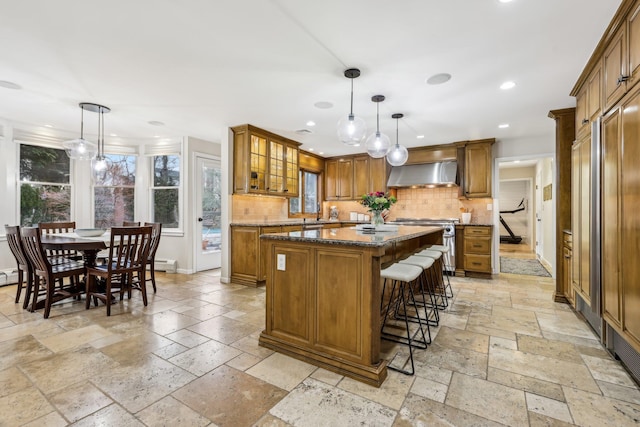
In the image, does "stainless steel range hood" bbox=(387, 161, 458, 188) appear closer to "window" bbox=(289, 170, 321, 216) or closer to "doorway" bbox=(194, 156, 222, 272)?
"window" bbox=(289, 170, 321, 216)

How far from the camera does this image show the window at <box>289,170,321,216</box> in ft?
21.7

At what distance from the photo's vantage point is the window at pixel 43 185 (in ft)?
15.4

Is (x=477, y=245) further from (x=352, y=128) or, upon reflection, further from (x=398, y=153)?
(x=352, y=128)

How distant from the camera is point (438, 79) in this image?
2.98 m

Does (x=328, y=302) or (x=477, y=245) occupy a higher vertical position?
(x=477, y=245)

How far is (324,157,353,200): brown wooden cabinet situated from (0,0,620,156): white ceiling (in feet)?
8.83

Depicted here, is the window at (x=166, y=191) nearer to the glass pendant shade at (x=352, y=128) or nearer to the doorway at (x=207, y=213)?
the doorway at (x=207, y=213)

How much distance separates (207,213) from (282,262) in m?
3.86

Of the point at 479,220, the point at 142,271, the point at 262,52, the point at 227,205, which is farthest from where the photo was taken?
the point at 479,220

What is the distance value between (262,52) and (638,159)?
2.69 meters

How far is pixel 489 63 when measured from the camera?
2666 mm

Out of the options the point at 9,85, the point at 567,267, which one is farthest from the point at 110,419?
the point at 567,267

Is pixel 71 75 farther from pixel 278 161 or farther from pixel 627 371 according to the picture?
pixel 627 371

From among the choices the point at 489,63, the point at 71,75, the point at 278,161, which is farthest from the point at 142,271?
the point at 489,63
